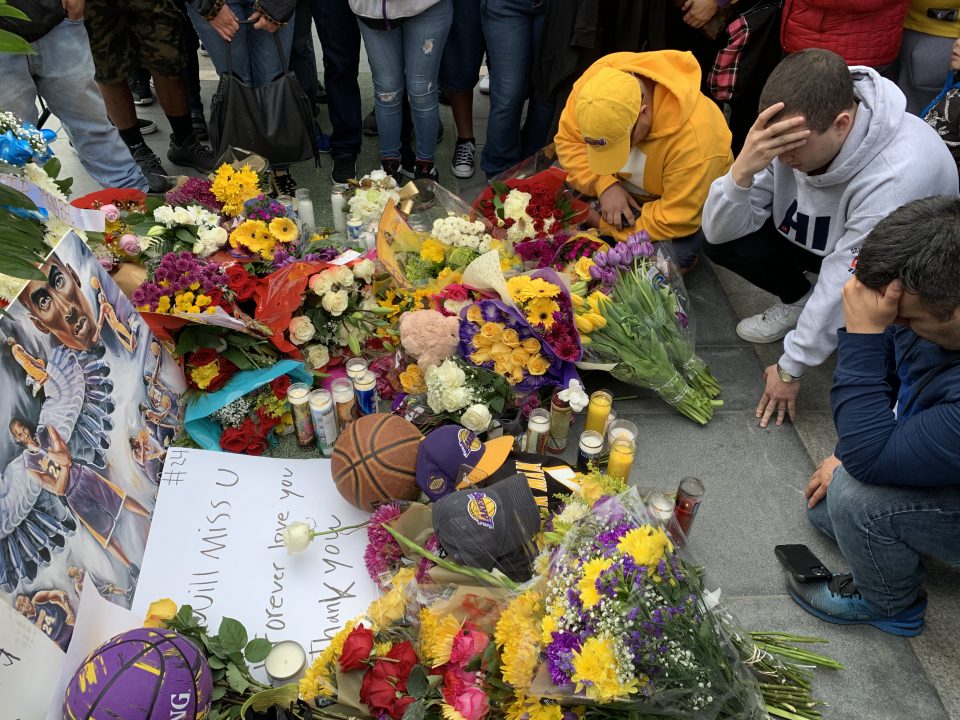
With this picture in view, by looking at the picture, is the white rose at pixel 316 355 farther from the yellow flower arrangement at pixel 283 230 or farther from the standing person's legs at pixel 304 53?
the standing person's legs at pixel 304 53

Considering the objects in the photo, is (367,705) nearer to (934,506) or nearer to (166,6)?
(934,506)

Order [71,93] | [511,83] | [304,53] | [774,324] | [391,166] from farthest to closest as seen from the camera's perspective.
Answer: [304,53] < [391,166] < [511,83] < [71,93] < [774,324]

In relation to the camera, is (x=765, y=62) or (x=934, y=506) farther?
(x=765, y=62)

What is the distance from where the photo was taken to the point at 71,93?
3236 millimetres

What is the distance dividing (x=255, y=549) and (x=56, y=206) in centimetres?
123

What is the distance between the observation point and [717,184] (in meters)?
2.65

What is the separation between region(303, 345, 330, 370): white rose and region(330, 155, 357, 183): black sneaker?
1.79m

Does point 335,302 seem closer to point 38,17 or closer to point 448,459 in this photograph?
point 448,459

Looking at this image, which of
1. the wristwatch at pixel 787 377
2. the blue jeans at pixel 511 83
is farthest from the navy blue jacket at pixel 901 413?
the blue jeans at pixel 511 83

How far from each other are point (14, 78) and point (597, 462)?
299 centimetres

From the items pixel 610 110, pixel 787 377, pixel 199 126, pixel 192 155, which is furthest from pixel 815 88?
pixel 199 126

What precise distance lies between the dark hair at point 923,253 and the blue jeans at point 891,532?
54 cm

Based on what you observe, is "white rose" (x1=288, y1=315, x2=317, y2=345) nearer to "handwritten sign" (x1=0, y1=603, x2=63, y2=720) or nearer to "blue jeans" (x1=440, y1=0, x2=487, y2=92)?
"handwritten sign" (x1=0, y1=603, x2=63, y2=720)

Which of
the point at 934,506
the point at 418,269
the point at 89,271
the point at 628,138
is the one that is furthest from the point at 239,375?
the point at 934,506
